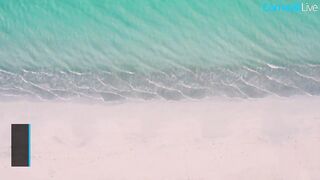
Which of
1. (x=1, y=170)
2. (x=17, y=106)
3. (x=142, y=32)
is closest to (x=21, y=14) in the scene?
(x=17, y=106)

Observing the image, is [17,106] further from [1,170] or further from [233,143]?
[233,143]

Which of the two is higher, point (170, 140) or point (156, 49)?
point (156, 49)

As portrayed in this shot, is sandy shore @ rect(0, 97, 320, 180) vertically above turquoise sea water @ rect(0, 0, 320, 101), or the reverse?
turquoise sea water @ rect(0, 0, 320, 101)

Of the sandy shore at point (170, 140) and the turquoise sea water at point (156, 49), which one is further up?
the turquoise sea water at point (156, 49)
